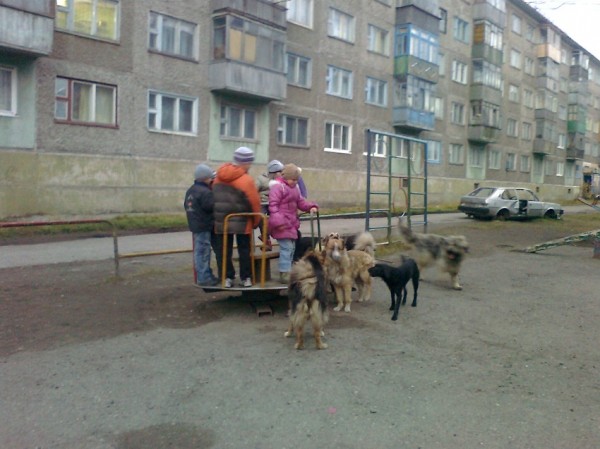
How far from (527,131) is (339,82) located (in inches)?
1123

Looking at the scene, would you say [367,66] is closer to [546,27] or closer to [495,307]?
[495,307]

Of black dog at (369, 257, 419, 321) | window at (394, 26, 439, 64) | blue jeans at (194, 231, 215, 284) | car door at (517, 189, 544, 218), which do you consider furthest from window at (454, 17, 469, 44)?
blue jeans at (194, 231, 215, 284)

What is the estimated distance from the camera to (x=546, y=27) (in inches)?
2030

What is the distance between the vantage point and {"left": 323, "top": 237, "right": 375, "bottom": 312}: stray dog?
7270 mm

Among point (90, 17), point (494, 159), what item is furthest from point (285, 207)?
point (494, 159)

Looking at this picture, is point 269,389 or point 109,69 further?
point 109,69

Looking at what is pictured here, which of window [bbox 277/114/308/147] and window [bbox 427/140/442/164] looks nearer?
window [bbox 277/114/308/147]

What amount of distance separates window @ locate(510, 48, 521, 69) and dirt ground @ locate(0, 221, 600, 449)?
44.0 m

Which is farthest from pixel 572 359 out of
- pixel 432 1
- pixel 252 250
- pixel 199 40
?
pixel 432 1

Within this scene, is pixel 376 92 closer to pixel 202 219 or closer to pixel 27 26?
pixel 27 26

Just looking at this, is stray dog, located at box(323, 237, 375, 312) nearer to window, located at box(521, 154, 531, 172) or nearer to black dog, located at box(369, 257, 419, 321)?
black dog, located at box(369, 257, 419, 321)

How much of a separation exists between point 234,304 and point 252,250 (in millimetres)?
946

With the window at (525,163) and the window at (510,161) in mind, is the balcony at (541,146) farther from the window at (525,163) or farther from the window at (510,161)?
the window at (510,161)

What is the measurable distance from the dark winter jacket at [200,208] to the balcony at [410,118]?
27.5 meters
